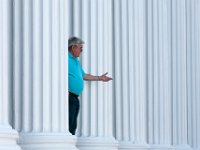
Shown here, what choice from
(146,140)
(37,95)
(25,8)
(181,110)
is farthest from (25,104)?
(181,110)

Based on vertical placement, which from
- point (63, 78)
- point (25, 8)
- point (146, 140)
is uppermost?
point (25, 8)

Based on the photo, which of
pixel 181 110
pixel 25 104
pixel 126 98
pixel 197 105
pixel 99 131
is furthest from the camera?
pixel 197 105

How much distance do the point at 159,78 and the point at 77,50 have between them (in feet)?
21.2

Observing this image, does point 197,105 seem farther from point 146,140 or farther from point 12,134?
point 12,134

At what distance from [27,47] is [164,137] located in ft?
28.1

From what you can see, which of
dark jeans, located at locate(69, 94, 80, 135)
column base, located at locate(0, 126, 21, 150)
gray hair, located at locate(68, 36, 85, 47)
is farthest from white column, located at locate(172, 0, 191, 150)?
column base, located at locate(0, 126, 21, 150)

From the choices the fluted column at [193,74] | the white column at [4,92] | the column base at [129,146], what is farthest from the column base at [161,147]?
the white column at [4,92]

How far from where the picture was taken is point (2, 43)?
42.6 ft

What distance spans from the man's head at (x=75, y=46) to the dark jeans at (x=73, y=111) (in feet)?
2.46

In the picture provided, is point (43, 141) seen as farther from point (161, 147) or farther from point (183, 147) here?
point (183, 147)

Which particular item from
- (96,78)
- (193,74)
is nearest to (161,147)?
(193,74)

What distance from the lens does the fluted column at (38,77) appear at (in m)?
14.3

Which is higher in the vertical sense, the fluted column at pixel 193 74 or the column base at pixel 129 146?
the fluted column at pixel 193 74

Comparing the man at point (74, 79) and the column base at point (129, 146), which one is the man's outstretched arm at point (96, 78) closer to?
the man at point (74, 79)
